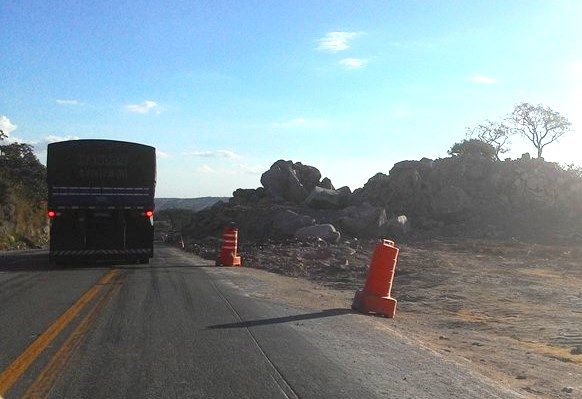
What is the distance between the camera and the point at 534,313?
14.0m

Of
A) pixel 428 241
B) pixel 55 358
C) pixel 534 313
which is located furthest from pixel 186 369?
pixel 428 241

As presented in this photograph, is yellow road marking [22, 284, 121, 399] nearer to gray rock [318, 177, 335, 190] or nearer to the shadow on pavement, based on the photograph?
the shadow on pavement

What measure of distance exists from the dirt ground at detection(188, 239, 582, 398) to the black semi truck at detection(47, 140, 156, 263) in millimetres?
4910

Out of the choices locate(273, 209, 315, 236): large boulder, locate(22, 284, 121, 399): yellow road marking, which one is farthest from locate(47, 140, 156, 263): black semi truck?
locate(273, 209, 315, 236): large boulder

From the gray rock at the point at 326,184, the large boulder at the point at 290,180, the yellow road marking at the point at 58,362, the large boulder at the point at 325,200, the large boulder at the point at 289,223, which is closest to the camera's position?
the yellow road marking at the point at 58,362

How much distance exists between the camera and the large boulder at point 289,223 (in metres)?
34.5

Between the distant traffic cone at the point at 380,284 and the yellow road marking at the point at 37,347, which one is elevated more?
the distant traffic cone at the point at 380,284

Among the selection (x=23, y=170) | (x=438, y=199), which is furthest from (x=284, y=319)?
(x=23, y=170)

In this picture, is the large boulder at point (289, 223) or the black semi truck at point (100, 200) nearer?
the black semi truck at point (100, 200)

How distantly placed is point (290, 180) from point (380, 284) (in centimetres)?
3680

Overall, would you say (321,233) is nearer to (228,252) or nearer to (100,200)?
(228,252)

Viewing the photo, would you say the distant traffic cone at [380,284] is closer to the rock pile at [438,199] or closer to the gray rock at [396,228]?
the gray rock at [396,228]

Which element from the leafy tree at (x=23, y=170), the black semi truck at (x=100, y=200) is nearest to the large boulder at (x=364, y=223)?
the black semi truck at (x=100, y=200)

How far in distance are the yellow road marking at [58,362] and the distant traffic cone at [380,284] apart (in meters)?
4.79
